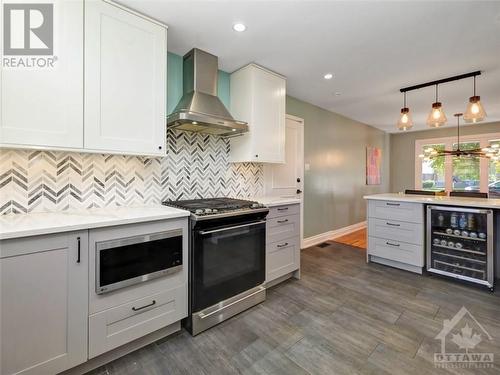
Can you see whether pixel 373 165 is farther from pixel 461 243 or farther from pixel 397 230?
pixel 461 243

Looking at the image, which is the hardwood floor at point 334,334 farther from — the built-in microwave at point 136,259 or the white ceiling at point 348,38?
the white ceiling at point 348,38

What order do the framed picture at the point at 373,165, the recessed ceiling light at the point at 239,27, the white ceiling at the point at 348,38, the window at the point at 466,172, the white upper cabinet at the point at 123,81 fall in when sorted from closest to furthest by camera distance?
the white upper cabinet at the point at 123,81 < the white ceiling at the point at 348,38 < the recessed ceiling light at the point at 239,27 < the window at the point at 466,172 < the framed picture at the point at 373,165

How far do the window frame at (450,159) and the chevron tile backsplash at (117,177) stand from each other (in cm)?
572

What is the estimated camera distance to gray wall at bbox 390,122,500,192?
20.0ft

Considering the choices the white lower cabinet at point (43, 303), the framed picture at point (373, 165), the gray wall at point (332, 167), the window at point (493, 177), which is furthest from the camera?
the framed picture at point (373, 165)

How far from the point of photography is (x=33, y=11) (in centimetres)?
144

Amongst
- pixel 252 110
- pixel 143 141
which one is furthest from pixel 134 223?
pixel 252 110

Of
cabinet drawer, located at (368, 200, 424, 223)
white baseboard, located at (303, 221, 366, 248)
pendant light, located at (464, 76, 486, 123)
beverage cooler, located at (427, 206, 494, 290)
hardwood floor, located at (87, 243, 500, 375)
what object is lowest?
hardwood floor, located at (87, 243, 500, 375)

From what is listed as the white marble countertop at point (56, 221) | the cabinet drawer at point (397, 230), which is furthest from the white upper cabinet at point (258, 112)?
the cabinet drawer at point (397, 230)

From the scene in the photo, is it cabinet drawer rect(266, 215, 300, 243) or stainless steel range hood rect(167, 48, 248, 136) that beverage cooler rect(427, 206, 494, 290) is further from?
stainless steel range hood rect(167, 48, 248, 136)

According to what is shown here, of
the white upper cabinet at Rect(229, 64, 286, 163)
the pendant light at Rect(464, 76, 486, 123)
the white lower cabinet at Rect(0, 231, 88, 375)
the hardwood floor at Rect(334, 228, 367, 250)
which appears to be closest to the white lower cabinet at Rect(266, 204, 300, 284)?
the white upper cabinet at Rect(229, 64, 286, 163)

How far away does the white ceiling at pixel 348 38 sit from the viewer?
1744 mm

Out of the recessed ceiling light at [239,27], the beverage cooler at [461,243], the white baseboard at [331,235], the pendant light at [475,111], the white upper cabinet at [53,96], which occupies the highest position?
the recessed ceiling light at [239,27]

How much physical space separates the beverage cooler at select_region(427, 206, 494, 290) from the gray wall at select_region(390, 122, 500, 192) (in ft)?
14.2
